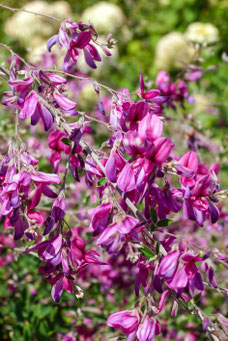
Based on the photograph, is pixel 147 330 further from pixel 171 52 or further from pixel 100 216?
pixel 171 52

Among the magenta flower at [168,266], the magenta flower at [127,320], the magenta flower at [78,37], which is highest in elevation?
the magenta flower at [78,37]

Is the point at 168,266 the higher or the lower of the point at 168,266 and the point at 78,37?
the lower

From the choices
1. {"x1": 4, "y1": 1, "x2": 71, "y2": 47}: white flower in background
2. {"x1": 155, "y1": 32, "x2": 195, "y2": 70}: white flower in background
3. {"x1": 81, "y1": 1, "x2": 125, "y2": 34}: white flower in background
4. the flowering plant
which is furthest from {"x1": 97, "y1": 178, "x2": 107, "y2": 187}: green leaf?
{"x1": 4, "y1": 1, "x2": 71, "y2": 47}: white flower in background

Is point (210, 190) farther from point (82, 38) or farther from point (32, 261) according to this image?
point (32, 261)

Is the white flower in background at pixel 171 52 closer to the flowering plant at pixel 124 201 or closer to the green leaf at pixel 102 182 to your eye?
the flowering plant at pixel 124 201

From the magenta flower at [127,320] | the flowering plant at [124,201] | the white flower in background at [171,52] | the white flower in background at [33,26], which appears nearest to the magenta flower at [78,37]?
the flowering plant at [124,201]

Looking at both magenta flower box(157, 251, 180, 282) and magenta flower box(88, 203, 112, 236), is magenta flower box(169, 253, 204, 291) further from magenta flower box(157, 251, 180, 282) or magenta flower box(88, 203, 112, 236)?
magenta flower box(88, 203, 112, 236)

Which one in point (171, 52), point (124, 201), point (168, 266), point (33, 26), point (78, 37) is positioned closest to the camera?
point (168, 266)

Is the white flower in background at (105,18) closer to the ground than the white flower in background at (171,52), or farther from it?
farther from it

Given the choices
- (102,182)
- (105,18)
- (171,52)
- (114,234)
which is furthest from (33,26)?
(114,234)

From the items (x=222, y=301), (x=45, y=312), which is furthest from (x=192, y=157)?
(x=222, y=301)

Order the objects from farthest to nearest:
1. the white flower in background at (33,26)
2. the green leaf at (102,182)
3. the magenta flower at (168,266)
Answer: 1. the white flower in background at (33,26)
2. the green leaf at (102,182)
3. the magenta flower at (168,266)

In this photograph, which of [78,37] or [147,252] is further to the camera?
[78,37]
